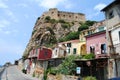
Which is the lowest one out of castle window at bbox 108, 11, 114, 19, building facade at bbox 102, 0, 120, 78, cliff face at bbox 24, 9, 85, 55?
building facade at bbox 102, 0, 120, 78

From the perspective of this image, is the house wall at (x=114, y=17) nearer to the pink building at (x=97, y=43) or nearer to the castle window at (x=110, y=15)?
the castle window at (x=110, y=15)

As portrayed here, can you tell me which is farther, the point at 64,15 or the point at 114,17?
the point at 64,15

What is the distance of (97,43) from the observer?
50594mm

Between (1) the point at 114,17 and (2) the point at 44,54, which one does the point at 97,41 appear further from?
(2) the point at 44,54

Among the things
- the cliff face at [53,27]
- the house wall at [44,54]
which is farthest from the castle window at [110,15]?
the cliff face at [53,27]

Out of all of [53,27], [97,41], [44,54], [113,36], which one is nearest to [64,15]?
[53,27]

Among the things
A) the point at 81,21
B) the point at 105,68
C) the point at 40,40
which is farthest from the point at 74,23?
the point at 105,68

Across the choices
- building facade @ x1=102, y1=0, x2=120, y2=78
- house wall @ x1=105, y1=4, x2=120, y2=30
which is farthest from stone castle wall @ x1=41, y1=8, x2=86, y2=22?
building facade @ x1=102, y1=0, x2=120, y2=78

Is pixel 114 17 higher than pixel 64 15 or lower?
lower

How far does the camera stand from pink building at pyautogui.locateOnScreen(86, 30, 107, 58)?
161 feet

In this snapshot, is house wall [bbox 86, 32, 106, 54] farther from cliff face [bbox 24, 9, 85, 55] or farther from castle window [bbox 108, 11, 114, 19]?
cliff face [bbox 24, 9, 85, 55]

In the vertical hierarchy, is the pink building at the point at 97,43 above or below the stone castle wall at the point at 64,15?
below

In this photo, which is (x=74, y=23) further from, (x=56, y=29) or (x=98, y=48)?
(x=98, y=48)

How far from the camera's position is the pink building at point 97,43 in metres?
48.9
